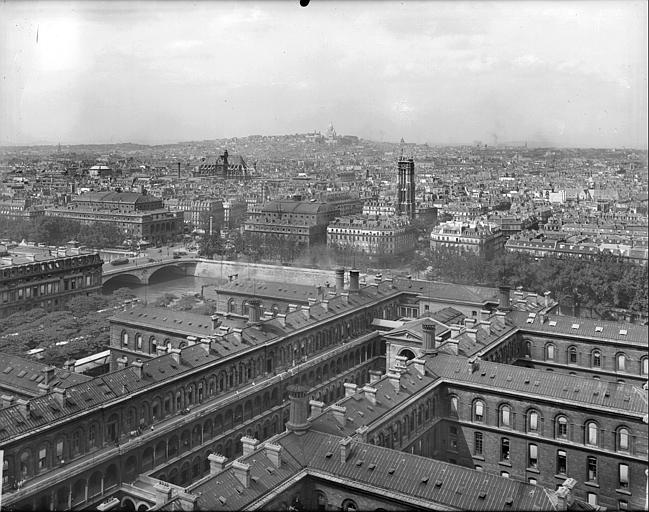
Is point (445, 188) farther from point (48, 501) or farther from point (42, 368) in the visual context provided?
point (48, 501)

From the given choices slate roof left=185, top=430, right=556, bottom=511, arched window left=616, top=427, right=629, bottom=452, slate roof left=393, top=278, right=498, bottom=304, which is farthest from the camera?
slate roof left=393, top=278, right=498, bottom=304

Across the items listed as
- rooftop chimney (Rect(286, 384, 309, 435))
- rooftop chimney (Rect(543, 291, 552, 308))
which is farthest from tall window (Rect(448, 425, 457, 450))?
rooftop chimney (Rect(543, 291, 552, 308))

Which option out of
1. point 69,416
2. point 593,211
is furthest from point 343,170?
point 69,416

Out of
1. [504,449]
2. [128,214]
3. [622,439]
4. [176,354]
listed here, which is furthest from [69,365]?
[128,214]

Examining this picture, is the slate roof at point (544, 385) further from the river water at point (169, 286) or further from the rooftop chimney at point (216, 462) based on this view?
the river water at point (169, 286)

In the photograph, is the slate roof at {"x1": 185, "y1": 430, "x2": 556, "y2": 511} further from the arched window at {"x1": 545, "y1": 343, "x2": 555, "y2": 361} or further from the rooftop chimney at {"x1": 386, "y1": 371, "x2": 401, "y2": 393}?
the arched window at {"x1": 545, "y1": 343, "x2": 555, "y2": 361}

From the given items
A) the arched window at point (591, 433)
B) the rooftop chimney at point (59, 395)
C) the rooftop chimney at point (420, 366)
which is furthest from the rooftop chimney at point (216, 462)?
the arched window at point (591, 433)
